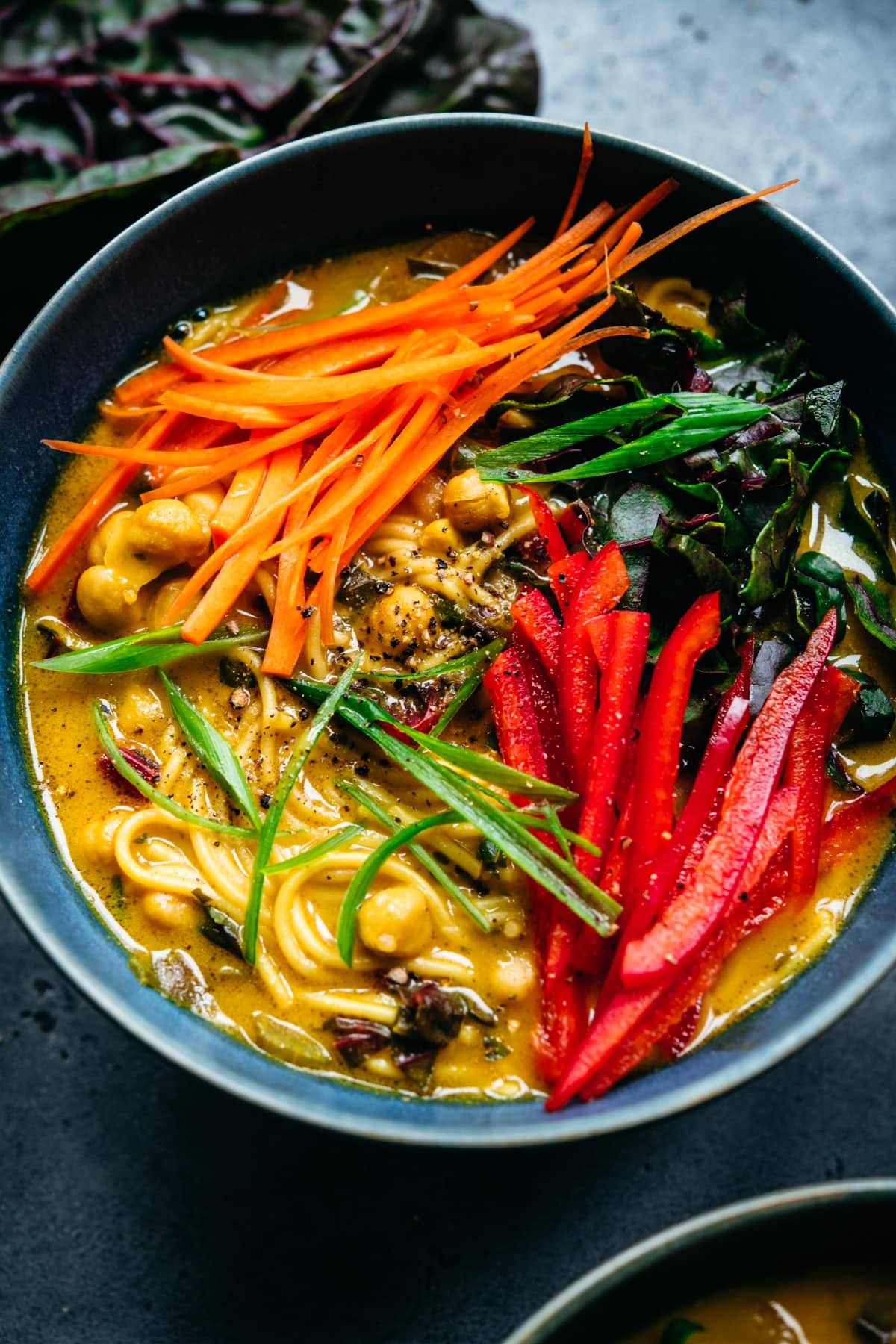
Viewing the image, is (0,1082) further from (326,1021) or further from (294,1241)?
(326,1021)

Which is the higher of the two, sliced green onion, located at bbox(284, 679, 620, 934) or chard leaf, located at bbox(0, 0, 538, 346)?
chard leaf, located at bbox(0, 0, 538, 346)

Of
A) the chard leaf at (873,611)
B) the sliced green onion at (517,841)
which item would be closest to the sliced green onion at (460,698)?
the sliced green onion at (517,841)

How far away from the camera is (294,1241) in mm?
3547

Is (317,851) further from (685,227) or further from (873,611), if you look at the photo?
(685,227)

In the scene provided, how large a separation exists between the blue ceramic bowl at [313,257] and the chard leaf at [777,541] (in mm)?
411

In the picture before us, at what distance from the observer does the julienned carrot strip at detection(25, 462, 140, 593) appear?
339 cm

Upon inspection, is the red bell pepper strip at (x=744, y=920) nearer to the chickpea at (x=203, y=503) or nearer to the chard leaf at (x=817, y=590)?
the chard leaf at (x=817, y=590)

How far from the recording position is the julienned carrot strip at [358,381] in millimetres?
3309

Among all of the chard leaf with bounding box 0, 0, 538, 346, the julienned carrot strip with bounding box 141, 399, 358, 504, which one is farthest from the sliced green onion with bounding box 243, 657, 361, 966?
the chard leaf with bounding box 0, 0, 538, 346

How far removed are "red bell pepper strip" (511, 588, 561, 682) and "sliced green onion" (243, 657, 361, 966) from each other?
0.48 metres

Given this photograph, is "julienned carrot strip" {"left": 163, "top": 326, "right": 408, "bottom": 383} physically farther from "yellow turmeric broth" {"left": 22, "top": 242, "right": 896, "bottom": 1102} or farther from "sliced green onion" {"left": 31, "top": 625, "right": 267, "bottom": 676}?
"sliced green onion" {"left": 31, "top": 625, "right": 267, "bottom": 676}

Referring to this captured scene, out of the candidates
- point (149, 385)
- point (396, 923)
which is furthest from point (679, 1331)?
point (149, 385)

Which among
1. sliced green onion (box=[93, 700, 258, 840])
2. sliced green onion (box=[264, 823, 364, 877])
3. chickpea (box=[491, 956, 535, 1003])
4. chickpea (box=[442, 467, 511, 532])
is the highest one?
chickpea (box=[442, 467, 511, 532])

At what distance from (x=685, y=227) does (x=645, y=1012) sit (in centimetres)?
227
